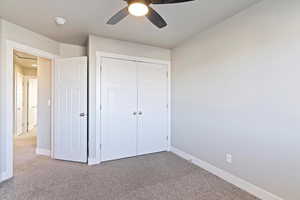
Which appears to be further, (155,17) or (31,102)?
(31,102)

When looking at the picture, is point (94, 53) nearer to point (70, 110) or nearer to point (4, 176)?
point (70, 110)

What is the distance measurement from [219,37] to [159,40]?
1.15m

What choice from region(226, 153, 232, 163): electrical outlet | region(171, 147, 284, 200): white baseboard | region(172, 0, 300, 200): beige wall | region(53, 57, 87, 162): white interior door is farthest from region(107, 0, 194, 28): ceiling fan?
region(171, 147, 284, 200): white baseboard

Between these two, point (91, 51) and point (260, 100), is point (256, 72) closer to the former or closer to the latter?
point (260, 100)

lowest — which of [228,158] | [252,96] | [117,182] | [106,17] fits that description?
[117,182]

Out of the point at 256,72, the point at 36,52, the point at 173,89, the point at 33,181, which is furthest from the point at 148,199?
the point at 36,52

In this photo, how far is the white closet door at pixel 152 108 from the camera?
3488 millimetres

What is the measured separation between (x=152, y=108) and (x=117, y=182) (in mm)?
1684

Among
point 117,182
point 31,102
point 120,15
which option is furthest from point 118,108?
point 31,102

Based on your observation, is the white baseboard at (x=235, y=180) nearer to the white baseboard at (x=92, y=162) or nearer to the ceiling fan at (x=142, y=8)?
the white baseboard at (x=92, y=162)

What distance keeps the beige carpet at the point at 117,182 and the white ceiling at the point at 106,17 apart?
235 cm

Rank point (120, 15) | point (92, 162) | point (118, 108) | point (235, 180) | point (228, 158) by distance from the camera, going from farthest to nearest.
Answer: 1. point (118, 108)
2. point (92, 162)
3. point (228, 158)
4. point (235, 180)
5. point (120, 15)

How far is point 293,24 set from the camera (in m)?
1.71

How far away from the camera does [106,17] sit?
2.39m
